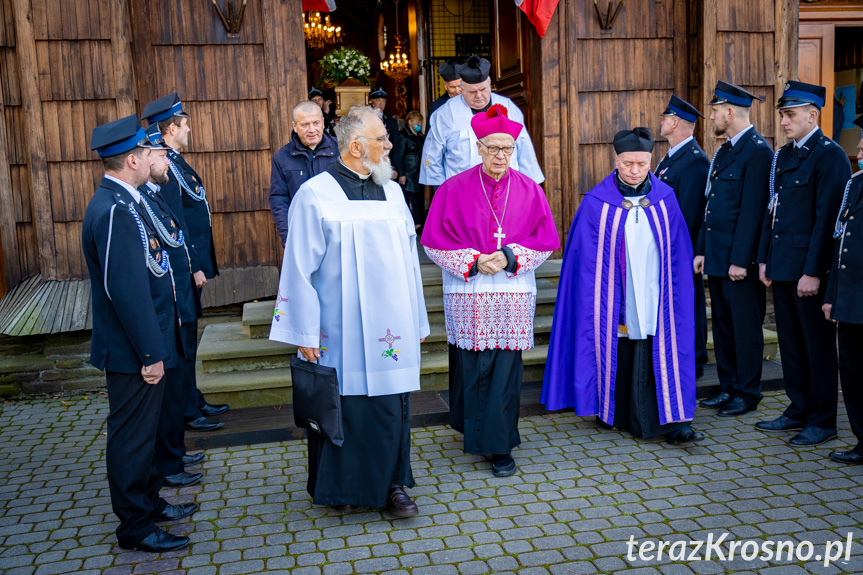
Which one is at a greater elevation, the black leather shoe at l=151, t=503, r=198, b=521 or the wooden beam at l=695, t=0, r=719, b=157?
the wooden beam at l=695, t=0, r=719, b=157

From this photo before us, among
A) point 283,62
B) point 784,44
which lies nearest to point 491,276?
point 283,62

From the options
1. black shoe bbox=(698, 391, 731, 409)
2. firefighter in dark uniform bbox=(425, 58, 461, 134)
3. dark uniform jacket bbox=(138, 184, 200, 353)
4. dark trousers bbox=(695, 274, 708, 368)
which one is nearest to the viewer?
dark uniform jacket bbox=(138, 184, 200, 353)

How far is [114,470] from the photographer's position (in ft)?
11.0

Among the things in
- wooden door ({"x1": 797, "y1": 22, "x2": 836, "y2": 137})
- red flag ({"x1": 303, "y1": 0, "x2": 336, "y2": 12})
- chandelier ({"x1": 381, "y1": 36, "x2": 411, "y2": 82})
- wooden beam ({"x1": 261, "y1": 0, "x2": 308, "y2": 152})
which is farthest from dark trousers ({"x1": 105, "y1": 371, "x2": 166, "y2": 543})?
chandelier ({"x1": 381, "y1": 36, "x2": 411, "y2": 82})

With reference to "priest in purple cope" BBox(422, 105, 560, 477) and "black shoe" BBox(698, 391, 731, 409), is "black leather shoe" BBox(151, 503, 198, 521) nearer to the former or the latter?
"priest in purple cope" BBox(422, 105, 560, 477)

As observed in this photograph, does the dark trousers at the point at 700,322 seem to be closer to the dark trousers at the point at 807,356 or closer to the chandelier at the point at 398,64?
the dark trousers at the point at 807,356

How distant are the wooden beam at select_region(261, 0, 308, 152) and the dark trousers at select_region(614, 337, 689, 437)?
11.1 ft

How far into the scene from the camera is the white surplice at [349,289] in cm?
357

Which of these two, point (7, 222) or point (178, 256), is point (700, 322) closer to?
point (178, 256)

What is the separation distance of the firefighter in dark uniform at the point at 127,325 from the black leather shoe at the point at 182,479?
0.67 m

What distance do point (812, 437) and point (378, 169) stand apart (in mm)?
2996

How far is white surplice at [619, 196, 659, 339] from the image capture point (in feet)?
15.0

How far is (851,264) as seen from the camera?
4043 millimetres

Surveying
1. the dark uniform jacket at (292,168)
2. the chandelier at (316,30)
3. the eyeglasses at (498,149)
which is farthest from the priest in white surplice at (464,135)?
the chandelier at (316,30)
